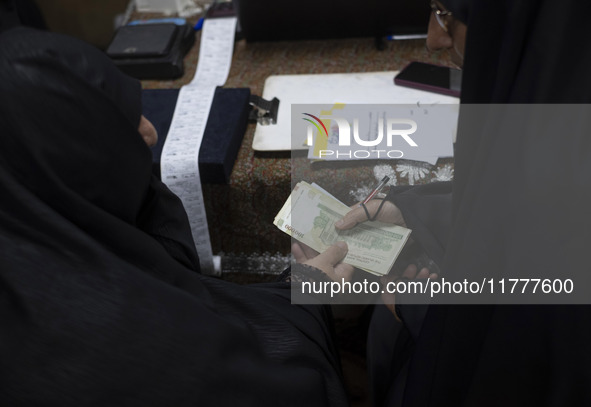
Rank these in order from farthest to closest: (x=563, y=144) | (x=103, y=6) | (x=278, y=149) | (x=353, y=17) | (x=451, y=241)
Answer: (x=103, y=6) < (x=353, y=17) < (x=278, y=149) < (x=451, y=241) < (x=563, y=144)

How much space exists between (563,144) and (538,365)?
35 cm

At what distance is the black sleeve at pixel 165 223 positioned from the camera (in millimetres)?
902

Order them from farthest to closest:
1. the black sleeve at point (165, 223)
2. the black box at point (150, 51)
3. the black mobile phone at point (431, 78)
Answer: the black box at point (150, 51) → the black mobile phone at point (431, 78) → the black sleeve at point (165, 223)

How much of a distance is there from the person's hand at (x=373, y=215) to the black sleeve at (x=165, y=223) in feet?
1.06

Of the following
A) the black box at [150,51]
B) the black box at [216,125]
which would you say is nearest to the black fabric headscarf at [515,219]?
the black box at [216,125]

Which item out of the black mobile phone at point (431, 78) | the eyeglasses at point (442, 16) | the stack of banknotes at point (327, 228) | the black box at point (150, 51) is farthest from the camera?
the black box at point (150, 51)

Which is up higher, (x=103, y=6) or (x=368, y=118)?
(x=368, y=118)

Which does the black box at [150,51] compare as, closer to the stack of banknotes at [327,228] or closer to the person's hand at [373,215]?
the stack of banknotes at [327,228]

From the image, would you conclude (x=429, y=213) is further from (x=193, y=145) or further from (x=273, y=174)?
(x=193, y=145)

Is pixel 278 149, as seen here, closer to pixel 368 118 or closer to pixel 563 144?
pixel 368 118

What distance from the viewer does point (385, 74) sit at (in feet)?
4.26

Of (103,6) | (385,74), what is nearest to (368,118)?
(385,74)

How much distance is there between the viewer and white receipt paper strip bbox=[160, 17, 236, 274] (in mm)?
1040

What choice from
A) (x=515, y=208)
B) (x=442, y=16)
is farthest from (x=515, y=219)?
(x=442, y=16)
